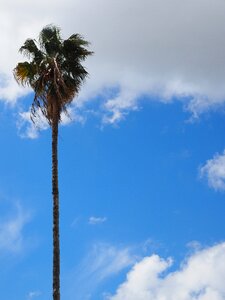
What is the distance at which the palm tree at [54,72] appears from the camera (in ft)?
109

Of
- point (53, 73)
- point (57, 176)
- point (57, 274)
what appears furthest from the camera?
point (53, 73)

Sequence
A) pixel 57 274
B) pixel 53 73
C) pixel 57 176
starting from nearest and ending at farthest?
pixel 57 274
pixel 57 176
pixel 53 73

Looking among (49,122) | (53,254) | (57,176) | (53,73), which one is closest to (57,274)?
(53,254)

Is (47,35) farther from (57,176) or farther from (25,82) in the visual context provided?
(57,176)

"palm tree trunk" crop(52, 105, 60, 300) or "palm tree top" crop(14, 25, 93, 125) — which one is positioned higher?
"palm tree top" crop(14, 25, 93, 125)

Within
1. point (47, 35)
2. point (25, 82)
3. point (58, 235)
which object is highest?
point (47, 35)

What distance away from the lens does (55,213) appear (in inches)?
1193

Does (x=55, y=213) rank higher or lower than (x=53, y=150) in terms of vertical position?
lower

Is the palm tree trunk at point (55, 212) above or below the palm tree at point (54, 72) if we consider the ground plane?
below

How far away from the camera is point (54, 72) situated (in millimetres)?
33531

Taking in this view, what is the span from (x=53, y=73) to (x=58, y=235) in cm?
894

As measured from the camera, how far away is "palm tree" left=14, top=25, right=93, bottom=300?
33.1 meters

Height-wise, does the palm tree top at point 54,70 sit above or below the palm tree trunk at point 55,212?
above

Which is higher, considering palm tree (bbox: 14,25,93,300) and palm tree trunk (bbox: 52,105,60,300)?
palm tree (bbox: 14,25,93,300)
